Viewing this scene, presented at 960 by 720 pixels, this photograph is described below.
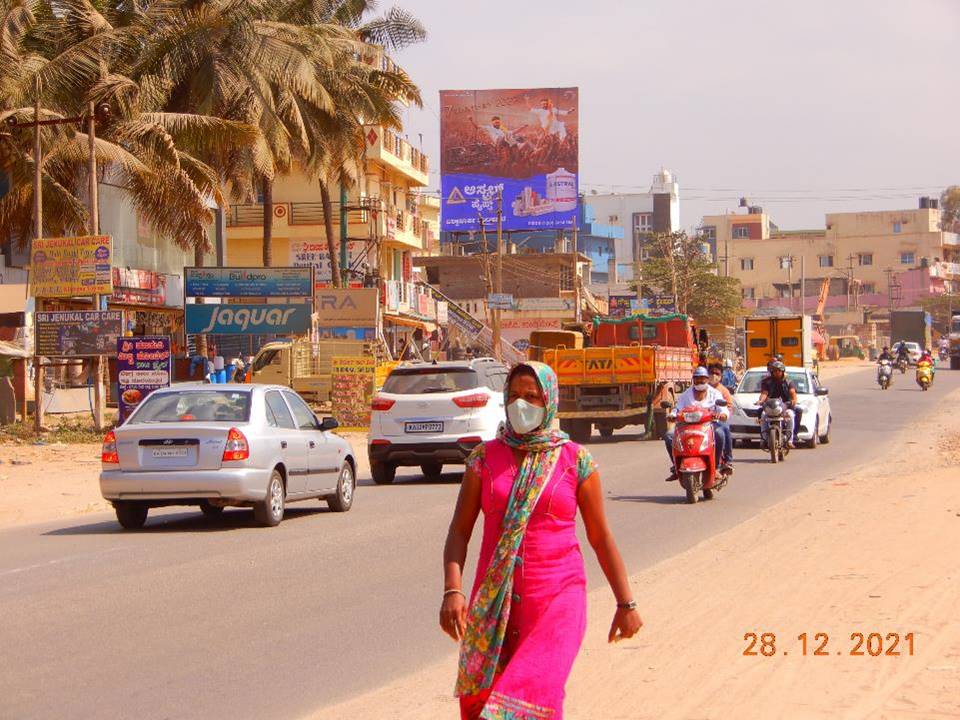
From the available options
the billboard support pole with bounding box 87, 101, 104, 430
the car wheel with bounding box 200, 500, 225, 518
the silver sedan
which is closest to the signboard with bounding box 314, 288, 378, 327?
the billboard support pole with bounding box 87, 101, 104, 430

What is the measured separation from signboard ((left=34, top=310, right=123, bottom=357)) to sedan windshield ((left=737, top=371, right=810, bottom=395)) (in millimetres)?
12233

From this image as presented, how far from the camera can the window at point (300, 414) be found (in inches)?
654

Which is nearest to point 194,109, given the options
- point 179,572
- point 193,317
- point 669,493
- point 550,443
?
point 193,317

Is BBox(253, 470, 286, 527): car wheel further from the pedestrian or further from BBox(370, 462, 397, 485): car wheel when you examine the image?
the pedestrian

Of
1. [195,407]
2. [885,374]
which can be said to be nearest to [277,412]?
[195,407]

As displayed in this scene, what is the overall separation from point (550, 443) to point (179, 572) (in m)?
7.50

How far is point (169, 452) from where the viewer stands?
1502 cm

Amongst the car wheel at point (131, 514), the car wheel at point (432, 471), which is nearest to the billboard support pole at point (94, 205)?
the car wheel at point (432, 471)

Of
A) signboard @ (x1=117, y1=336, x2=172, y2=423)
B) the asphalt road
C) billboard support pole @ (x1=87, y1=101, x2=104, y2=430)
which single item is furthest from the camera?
billboard support pole @ (x1=87, y1=101, x2=104, y2=430)

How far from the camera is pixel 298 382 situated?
39.4 m

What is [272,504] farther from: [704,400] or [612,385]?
[612,385]

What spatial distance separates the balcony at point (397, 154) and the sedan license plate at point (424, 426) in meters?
40.8

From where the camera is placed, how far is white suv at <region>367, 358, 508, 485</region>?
20.7 m

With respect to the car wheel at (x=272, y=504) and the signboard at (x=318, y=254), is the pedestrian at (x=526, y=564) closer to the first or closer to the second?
the car wheel at (x=272, y=504)
